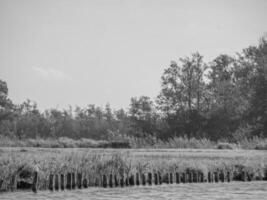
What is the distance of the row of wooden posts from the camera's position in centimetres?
1060

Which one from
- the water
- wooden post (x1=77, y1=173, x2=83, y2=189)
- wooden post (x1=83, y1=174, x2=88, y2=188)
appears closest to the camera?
the water

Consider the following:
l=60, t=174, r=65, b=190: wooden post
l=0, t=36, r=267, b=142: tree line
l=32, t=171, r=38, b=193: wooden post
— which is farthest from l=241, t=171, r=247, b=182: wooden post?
l=0, t=36, r=267, b=142: tree line

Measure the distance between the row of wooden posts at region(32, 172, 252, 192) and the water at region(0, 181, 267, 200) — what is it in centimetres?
37

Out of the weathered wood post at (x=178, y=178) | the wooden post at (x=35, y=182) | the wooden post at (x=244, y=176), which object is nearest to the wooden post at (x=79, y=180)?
the wooden post at (x=35, y=182)

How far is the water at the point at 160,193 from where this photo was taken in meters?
9.30

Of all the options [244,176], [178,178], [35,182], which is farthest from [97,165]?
[244,176]

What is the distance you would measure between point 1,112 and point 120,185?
5061cm

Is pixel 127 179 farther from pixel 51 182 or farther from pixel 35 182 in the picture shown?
pixel 35 182

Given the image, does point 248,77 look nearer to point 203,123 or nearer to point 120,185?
point 203,123

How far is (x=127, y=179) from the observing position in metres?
11.9

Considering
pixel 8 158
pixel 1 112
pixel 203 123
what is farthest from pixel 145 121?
pixel 8 158

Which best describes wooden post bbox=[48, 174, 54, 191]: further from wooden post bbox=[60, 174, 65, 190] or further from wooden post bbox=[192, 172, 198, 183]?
wooden post bbox=[192, 172, 198, 183]

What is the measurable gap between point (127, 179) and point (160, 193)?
1.86 meters

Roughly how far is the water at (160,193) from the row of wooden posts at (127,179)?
0.37m
